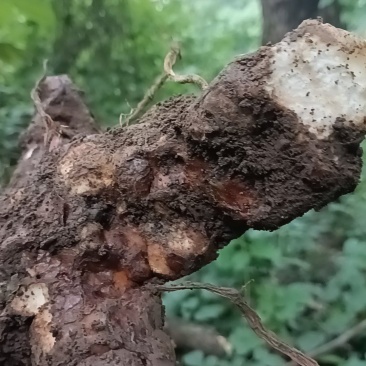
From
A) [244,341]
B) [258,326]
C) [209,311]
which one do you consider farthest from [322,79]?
[209,311]

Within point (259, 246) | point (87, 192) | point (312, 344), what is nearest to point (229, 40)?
point (259, 246)

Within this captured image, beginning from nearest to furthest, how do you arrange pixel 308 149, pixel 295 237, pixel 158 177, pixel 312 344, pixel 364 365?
pixel 308 149, pixel 158 177, pixel 364 365, pixel 312 344, pixel 295 237

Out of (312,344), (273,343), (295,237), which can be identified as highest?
(295,237)

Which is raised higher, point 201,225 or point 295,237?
point 295,237

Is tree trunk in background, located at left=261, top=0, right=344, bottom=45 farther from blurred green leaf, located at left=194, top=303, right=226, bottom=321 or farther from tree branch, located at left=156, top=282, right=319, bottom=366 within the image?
tree branch, located at left=156, top=282, right=319, bottom=366

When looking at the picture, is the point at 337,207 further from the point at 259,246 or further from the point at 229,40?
the point at 229,40

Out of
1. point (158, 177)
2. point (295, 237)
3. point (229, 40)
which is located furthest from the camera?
point (229, 40)

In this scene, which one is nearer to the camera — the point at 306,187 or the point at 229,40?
the point at 306,187

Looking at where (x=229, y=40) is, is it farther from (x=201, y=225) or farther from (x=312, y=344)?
(x=201, y=225)

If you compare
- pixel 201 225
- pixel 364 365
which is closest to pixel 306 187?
pixel 201 225
